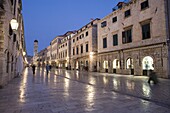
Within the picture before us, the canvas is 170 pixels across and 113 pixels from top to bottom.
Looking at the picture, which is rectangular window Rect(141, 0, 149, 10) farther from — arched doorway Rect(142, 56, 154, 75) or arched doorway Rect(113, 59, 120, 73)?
arched doorway Rect(113, 59, 120, 73)

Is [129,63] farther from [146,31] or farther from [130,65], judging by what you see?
[146,31]

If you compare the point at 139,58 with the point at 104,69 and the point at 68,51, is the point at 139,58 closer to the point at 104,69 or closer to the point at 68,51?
the point at 104,69

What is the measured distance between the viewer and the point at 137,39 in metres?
20.0

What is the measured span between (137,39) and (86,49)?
1653cm

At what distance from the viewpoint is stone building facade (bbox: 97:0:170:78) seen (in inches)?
651

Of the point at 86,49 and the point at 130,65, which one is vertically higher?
the point at 86,49

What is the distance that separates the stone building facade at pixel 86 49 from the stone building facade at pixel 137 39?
15.2 feet

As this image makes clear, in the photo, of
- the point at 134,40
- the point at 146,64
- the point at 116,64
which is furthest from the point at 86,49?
the point at 146,64

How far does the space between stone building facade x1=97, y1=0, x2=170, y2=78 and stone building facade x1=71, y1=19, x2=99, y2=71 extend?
15.2ft

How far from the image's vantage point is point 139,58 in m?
19.6

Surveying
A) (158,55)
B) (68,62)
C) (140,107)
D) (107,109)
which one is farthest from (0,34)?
(68,62)

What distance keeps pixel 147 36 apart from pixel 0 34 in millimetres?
16615

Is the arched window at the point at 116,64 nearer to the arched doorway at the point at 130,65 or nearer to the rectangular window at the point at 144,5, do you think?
the arched doorway at the point at 130,65

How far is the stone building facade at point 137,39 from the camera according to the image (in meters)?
16.5
